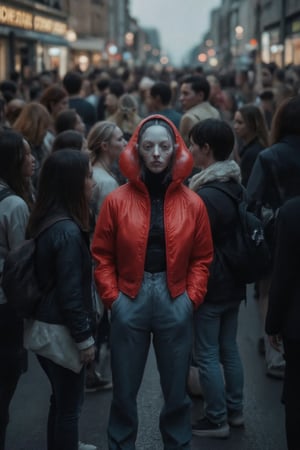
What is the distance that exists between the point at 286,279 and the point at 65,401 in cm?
130

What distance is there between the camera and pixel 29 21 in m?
31.2

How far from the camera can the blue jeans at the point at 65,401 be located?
14.4ft

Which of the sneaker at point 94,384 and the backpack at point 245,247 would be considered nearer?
the backpack at point 245,247

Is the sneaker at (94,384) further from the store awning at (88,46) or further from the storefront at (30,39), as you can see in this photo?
the store awning at (88,46)

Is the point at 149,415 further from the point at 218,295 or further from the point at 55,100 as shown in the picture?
the point at 55,100

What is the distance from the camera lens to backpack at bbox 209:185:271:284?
523 centimetres

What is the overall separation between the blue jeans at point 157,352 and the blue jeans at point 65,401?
23 centimetres

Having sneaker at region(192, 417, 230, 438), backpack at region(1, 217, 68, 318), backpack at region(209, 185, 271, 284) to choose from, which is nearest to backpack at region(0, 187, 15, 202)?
backpack at region(1, 217, 68, 318)

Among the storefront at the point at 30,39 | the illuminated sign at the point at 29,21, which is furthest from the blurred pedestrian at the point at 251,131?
the illuminated sign at the point at 29,21

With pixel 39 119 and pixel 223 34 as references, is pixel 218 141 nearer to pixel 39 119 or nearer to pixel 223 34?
pixel 39 119

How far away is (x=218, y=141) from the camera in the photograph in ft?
17.6

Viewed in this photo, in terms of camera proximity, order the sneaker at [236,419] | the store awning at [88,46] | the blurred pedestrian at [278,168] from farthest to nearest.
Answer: the store awning at [88,46] < the blurred pedestrian at [278,168] < the sneaker at [236,419]

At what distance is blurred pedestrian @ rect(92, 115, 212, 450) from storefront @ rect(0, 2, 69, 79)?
18.3 meters

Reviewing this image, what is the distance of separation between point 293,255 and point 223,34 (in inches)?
5525
